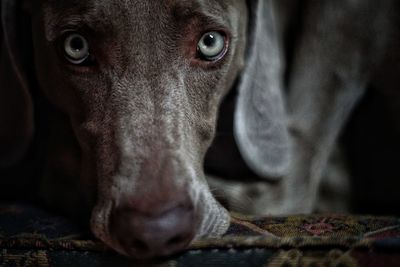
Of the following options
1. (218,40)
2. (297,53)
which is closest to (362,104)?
(297,53)

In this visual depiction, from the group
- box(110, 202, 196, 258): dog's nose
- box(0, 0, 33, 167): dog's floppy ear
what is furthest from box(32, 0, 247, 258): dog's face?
box(0, 0, 33, 167): dog's floppy ear

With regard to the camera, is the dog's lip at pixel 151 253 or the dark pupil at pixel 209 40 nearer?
the dog's lip at pixel 151 253

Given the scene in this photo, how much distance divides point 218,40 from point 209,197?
42 centimetres

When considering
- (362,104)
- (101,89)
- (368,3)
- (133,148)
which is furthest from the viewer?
(362,104)

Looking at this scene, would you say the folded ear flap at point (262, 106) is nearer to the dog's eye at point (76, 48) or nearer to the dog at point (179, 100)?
the dog at point (179, 100)

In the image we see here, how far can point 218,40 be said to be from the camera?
69.6 inches

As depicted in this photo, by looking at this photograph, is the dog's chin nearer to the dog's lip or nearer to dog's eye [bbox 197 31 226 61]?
the dog's lip

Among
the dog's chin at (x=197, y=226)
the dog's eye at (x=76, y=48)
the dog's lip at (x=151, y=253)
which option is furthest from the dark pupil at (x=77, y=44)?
the dog's lip at (x=151, y=253)

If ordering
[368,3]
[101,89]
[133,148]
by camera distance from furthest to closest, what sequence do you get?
[368,3]
[101,89]
[133,148]

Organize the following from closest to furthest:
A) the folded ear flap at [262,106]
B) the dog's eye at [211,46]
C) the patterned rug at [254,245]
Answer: the patterned rug at [254,245] < the dog's eye at [211,46] < the folded ear flap at [262,106]

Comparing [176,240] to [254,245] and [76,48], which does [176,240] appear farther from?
[76,48]

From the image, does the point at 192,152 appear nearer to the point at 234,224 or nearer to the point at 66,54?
the point at 234,224

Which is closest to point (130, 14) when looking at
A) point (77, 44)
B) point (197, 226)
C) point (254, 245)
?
point (77, 44)

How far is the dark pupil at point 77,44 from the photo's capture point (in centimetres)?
167
